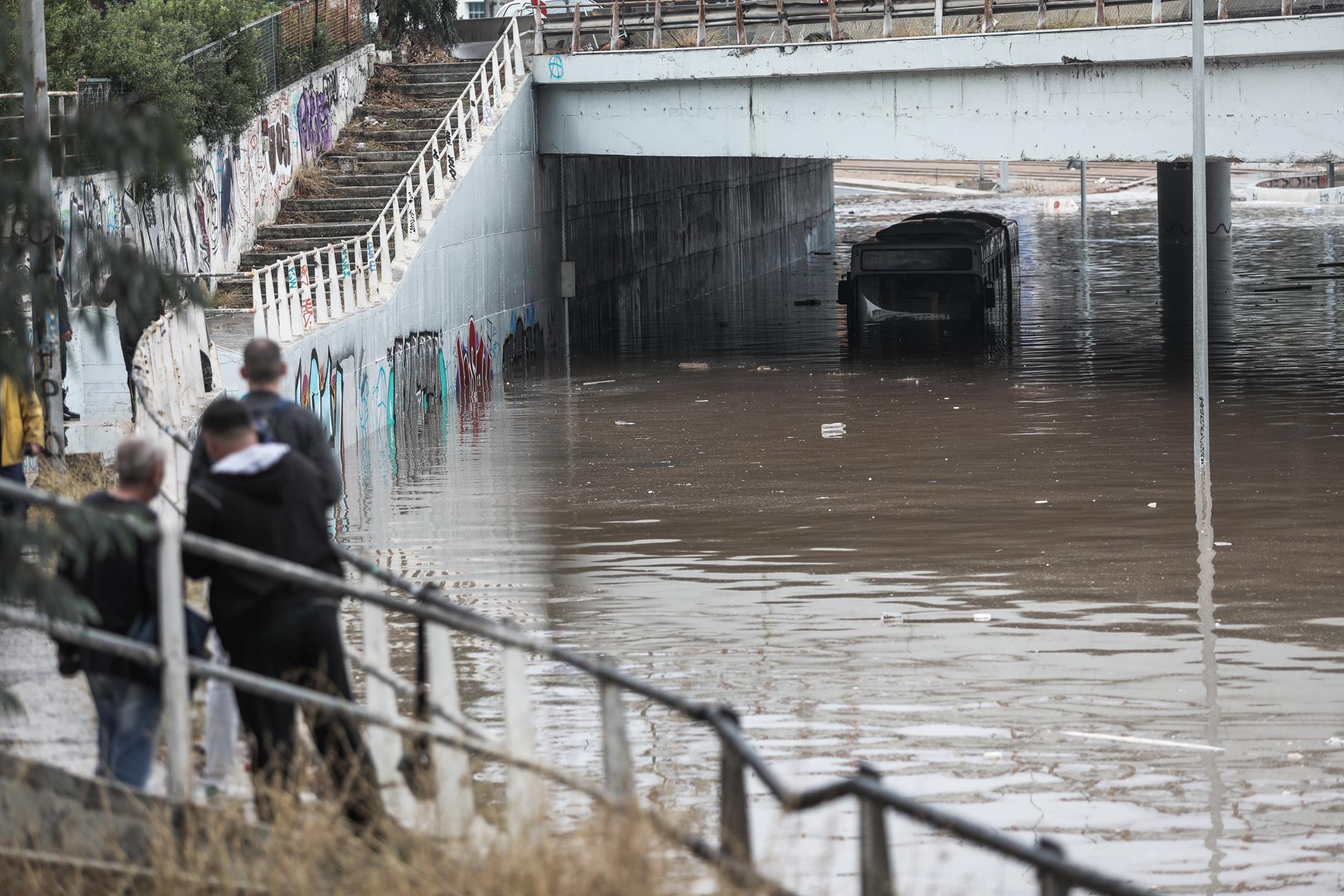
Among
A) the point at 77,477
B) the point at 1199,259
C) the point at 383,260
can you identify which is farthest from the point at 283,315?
the point at 1199,259

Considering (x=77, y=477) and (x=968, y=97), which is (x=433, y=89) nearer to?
(x=968, y=97)

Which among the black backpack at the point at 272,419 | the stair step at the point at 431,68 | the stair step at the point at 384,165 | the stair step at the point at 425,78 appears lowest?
the black backpack at the point at 272,419

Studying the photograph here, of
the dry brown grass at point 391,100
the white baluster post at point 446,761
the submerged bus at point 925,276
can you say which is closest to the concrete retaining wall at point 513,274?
the dry brown grass at point 391,100

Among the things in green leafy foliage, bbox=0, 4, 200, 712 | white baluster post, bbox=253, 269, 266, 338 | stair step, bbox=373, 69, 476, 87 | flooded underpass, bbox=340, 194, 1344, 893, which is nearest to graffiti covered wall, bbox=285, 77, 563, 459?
white baluster post, bbox=253, 269, 266, 338

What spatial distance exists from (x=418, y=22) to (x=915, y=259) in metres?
11.3

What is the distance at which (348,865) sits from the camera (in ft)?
17.6

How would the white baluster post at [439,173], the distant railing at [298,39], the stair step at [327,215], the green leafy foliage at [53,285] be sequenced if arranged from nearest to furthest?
the green leafy foliage at [53,285], the distant railing at [298,39], the white baluster post at [439,173], the stair step at [327,215]

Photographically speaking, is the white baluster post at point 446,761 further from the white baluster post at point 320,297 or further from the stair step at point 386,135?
the stair step at point 386,135

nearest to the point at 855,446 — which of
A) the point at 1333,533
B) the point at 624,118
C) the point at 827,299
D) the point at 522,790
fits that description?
the point at 1333,533

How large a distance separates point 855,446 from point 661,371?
9.43 m

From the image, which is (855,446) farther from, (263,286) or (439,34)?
(439,34)

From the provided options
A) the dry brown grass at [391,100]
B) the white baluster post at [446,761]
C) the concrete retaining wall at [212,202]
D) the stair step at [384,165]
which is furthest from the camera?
the dry brown grass at [391,100]

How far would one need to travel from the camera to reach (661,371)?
30953 mm

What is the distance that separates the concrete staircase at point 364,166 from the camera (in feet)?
91.5
